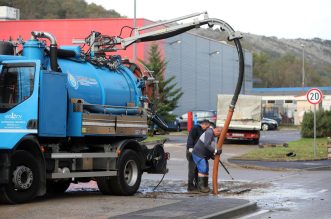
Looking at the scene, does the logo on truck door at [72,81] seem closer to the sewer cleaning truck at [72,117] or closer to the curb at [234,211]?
the sewer cleaning truck at [72,117]

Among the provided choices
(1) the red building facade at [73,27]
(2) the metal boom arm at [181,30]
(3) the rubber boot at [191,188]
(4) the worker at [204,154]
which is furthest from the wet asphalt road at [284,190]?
(1) the red building facade at [73,27]

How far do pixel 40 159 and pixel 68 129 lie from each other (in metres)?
1.00

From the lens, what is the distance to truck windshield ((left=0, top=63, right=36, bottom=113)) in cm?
1175

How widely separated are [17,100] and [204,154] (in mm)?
4950

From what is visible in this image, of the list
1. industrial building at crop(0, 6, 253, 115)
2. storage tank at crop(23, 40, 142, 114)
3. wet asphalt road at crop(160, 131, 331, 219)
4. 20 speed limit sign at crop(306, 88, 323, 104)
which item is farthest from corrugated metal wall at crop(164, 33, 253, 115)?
storage tank at crop(23, 40, 142, 114)

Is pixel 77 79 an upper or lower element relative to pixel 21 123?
upper

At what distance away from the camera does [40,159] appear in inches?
471

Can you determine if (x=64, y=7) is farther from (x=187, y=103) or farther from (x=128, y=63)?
(x=128, y=63)

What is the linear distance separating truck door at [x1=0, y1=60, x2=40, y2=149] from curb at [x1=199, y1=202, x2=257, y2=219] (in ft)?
12.3

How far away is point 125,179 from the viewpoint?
13953 millimetres

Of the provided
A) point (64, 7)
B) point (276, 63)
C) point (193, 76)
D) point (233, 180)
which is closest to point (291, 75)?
point (276, 63)

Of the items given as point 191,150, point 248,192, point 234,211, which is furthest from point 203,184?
point 234,211

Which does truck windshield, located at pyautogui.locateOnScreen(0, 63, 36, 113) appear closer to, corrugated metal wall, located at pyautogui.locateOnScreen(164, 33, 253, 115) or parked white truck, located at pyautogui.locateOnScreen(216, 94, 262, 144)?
parked white truck, located at pyautogui.locateOnScreen(216, 94, 262, 144)

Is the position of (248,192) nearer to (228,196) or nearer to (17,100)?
(228,196)
